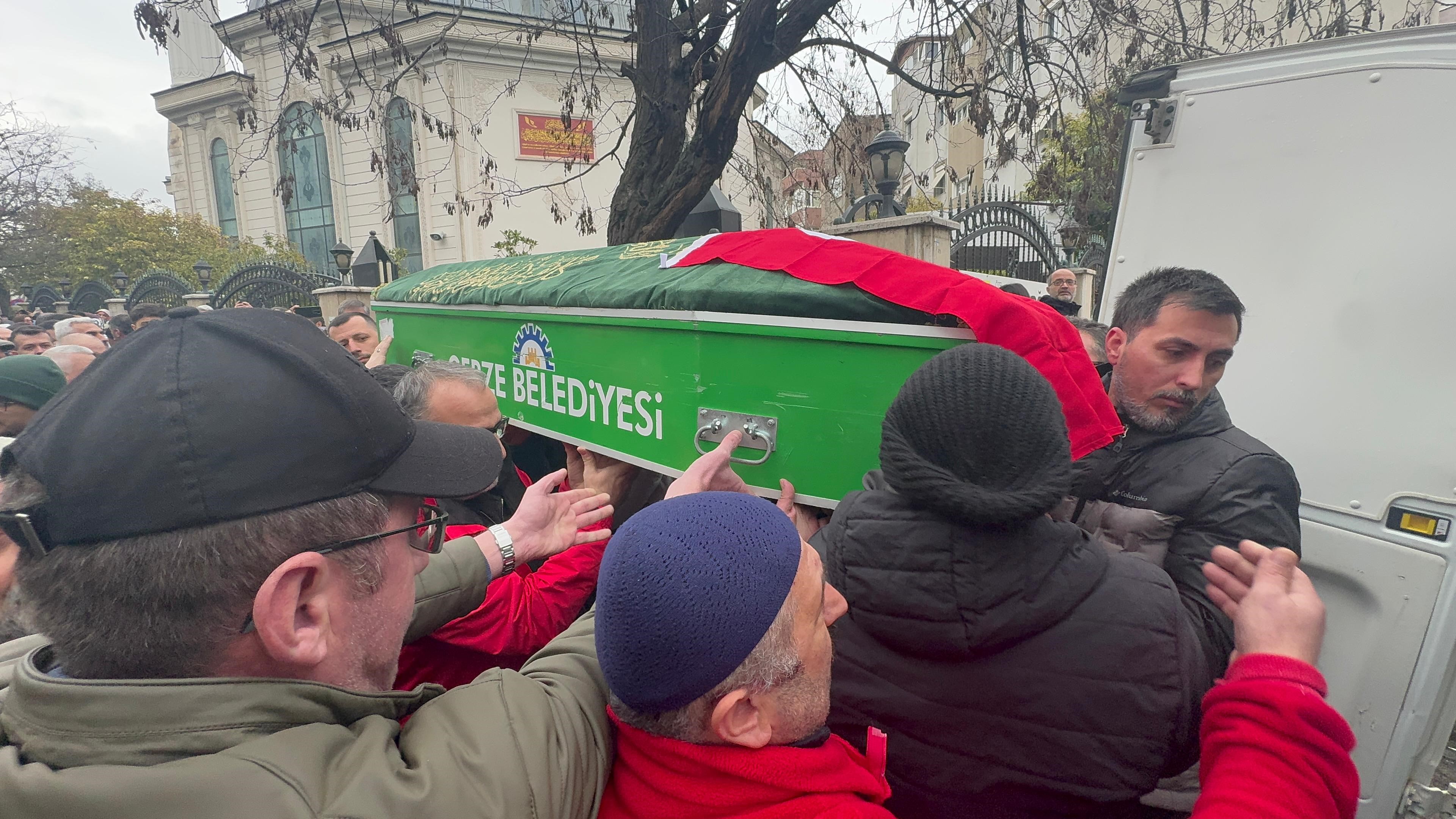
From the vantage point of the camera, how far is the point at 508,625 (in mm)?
1658

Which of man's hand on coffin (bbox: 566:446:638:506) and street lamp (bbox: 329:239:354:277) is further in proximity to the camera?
street lamp (bbox: 329:239:354:277)

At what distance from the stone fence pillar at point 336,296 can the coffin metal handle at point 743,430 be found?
333 inches

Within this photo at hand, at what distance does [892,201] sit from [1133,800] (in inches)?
200

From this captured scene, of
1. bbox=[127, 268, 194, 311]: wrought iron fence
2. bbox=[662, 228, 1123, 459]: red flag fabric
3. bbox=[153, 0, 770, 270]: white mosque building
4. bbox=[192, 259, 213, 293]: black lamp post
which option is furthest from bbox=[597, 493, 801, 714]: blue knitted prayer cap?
bbox=[192, 259, 213, 293]: black lamp post

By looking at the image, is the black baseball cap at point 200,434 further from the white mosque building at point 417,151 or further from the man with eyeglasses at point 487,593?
the white mosque building at point 417,151

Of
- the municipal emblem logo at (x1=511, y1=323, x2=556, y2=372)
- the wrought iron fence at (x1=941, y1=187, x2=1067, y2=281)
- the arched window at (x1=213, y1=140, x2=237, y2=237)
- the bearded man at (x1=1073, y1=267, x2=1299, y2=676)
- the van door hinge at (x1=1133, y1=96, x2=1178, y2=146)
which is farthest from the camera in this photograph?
the arched window at (x1=213, y1=140, x2=237, y2=237)

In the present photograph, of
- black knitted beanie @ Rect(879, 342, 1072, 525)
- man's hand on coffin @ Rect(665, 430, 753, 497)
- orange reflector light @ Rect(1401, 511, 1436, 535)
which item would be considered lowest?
orange reflector light @ Rect(1401, 511, 1436, 535)

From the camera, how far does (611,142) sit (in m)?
18.0

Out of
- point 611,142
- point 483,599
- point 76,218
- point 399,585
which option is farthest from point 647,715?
point 76,218

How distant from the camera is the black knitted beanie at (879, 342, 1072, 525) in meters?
1.10

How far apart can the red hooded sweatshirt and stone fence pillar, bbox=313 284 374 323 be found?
9.64m

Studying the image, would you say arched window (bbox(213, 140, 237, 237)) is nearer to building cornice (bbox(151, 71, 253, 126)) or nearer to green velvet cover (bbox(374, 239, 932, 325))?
building cornice (bbox(151, 71, 253, 126))

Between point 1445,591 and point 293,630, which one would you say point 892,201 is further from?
point 293,630

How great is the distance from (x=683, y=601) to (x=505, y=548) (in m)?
0.91
